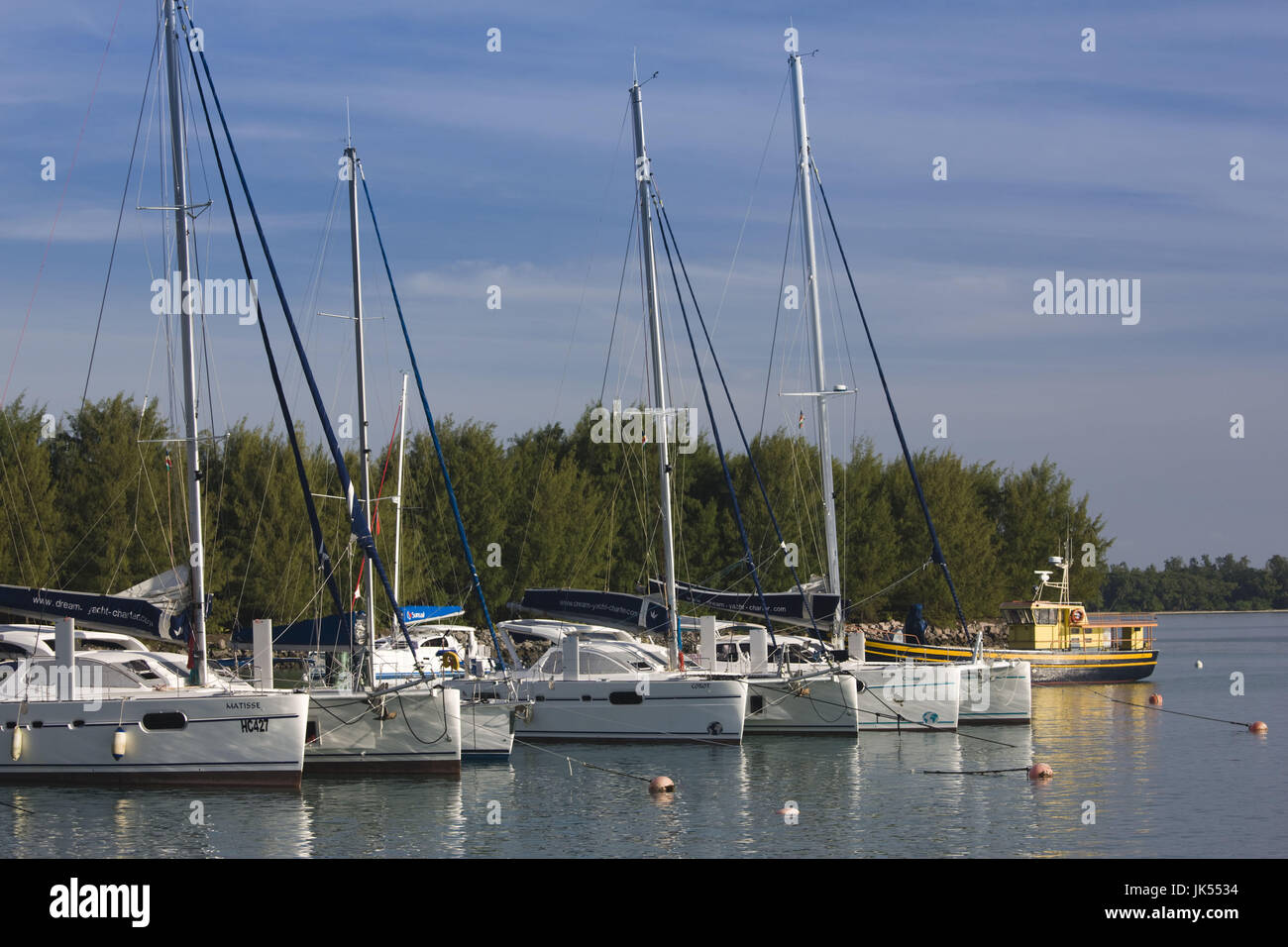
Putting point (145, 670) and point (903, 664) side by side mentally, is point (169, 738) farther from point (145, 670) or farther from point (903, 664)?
point (903, 664)

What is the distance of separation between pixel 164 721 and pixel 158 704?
0.33m

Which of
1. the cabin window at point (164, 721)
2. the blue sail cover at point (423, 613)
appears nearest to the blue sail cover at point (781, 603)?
the blue sail cover at point (423, 613)

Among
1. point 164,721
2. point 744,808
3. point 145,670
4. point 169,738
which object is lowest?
point 744,808

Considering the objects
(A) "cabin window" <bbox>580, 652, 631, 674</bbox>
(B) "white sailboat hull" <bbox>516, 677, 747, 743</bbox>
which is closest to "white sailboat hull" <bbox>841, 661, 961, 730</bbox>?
(B) "white sailboat hull" <bbox>516, 677, 747, 743</bbox>

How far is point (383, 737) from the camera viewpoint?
92.0ft

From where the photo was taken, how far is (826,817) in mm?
24562

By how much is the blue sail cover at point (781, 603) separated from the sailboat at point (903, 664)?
998 millimetres

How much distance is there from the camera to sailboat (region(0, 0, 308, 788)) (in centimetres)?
2570

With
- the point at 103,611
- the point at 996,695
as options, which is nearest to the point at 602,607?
the point at 996,695

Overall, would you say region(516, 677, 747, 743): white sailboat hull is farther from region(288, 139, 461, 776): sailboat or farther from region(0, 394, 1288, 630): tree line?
region(0, 394, 1288, 630): tree line

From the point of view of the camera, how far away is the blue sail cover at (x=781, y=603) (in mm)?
37719

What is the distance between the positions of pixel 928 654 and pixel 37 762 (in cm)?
2550
